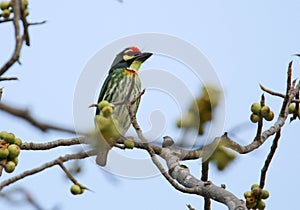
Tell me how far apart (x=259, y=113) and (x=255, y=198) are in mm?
438

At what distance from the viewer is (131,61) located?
223 inches

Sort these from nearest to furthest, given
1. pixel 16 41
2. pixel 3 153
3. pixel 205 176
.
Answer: pixel 16 41
pixel 3 153
pixel 205 176

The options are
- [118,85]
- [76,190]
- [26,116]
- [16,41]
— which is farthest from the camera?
[118,85]

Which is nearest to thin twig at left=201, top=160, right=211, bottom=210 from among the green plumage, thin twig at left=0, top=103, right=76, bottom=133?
thin twig at left=0, top=103, right=76, bottom=133

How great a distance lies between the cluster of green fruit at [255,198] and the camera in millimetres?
2303

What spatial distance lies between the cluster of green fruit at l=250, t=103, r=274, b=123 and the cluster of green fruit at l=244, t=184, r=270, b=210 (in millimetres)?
380

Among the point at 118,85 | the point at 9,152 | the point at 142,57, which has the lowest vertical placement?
the point at 118,85

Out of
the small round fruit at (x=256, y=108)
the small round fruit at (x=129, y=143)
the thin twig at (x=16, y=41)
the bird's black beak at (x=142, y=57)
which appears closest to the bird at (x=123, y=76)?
the bird's black beak at (x=142, y=57)

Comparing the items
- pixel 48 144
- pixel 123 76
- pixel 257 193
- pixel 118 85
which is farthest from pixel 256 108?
pixel 123 76

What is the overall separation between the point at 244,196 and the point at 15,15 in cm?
135

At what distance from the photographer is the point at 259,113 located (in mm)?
2570

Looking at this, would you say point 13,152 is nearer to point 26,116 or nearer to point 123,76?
point 26,116

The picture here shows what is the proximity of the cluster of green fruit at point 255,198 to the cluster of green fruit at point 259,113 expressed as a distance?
0.38 m

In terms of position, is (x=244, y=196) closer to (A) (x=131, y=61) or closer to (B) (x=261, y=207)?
(B) (x=261, y=207)
